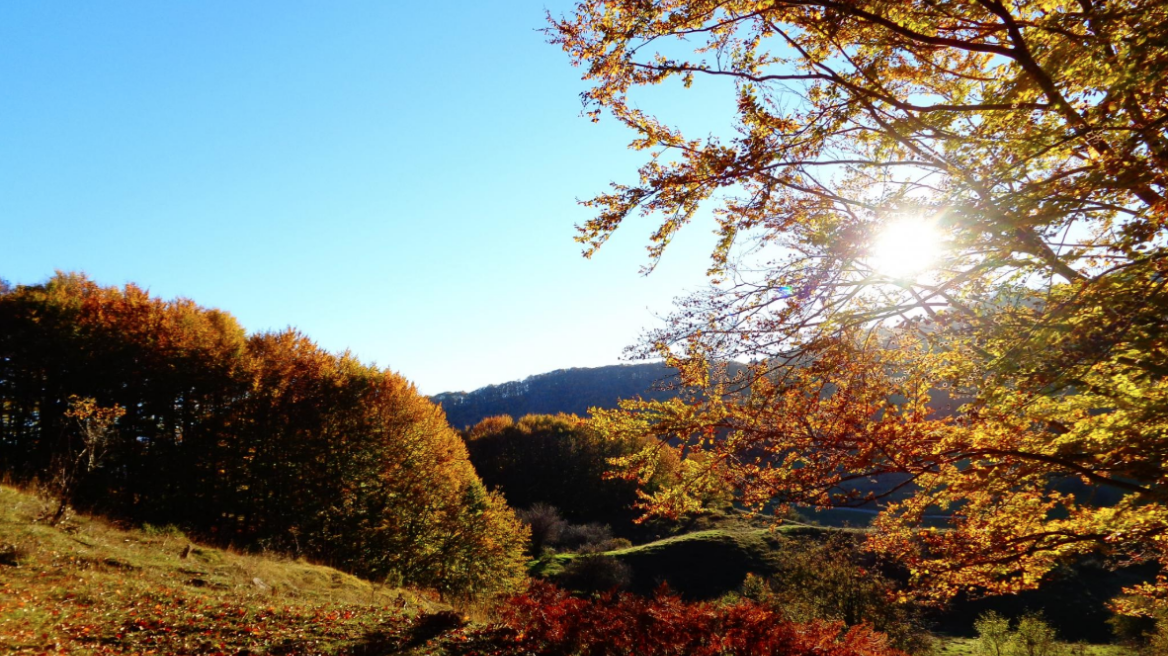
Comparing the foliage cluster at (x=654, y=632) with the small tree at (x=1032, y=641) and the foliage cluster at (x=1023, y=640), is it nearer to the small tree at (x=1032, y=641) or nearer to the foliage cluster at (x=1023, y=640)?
the foliage cluster at (x=1023, y=640)

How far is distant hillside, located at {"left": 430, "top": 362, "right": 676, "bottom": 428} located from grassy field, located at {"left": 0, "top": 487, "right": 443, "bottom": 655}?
116 meters

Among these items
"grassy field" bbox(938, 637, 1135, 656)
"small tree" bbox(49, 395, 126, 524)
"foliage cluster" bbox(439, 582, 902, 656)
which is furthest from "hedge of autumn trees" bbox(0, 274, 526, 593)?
"grassy field" bbox(938, 637, 1135, 656)

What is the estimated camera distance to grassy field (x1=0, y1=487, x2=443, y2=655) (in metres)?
7.61

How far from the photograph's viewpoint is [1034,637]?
61.4ft

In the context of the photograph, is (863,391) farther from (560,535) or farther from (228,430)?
(560,535)

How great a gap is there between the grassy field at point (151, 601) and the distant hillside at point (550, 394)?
11619cm

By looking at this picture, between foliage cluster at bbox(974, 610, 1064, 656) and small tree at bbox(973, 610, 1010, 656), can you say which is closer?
foliage cluster at bbox(974, 610, 1064, 656)

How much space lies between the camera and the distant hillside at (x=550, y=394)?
135375 mm

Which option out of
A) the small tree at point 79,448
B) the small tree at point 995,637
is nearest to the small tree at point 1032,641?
the small tree at point 995,637

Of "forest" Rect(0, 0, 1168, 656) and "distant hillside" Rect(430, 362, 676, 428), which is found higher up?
"distant hillside" Rect(430, 362, 676, 428)

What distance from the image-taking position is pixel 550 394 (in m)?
146

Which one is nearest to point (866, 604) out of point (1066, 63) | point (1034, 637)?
point (1034, 637)

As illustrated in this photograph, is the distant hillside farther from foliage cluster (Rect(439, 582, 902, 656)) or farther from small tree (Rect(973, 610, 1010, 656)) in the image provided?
foliage cluster (Rect(439, 582, 902, 656))

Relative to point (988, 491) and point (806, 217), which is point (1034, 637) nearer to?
point (988, 491)
